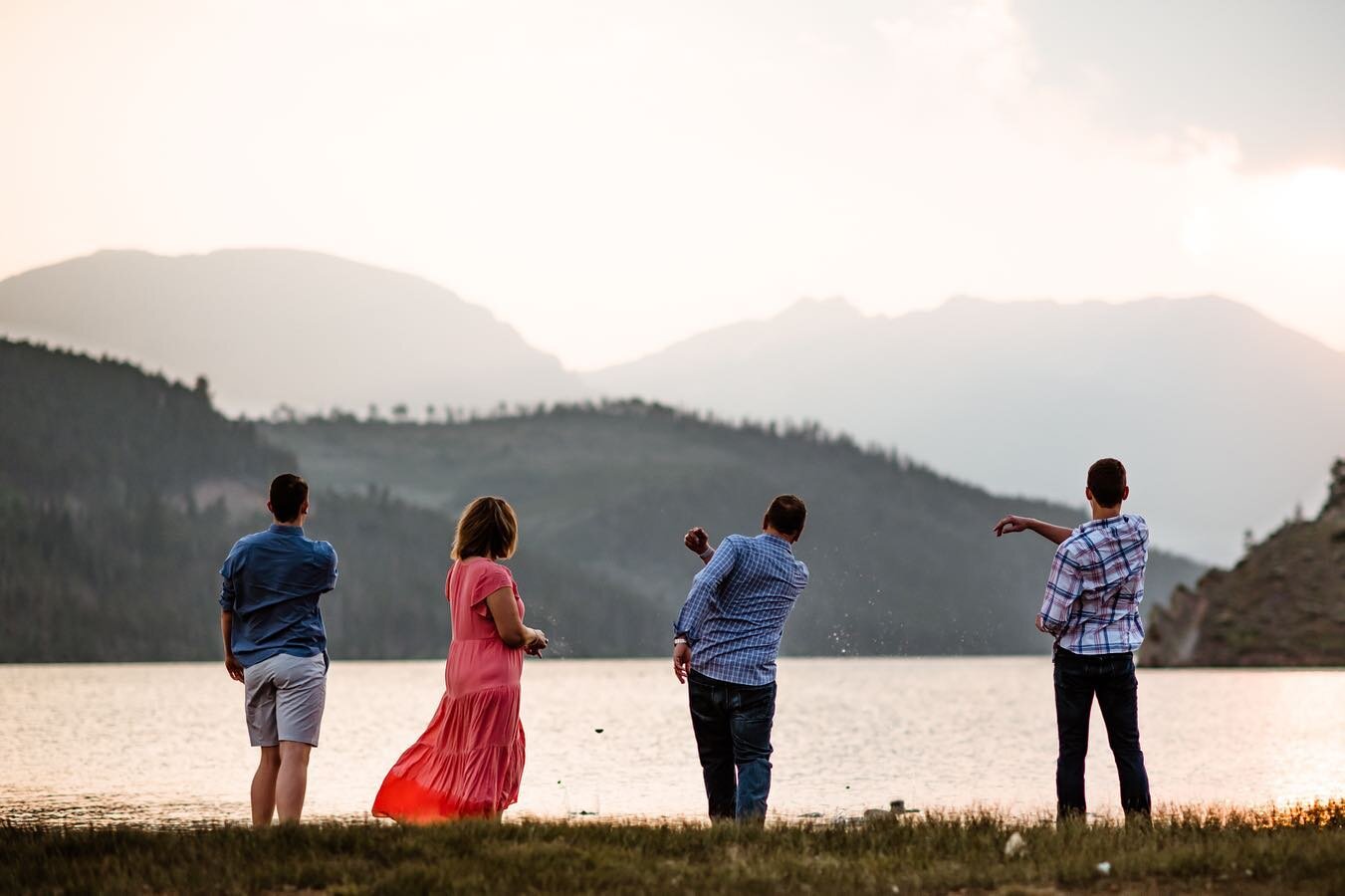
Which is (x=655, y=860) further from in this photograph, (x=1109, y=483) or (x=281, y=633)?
(x=1109, y=483)

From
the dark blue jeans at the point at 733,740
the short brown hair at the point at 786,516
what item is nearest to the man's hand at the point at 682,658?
Result: the dark blue jeans at the point at 733,740

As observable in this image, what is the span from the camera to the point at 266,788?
1319 centimetres

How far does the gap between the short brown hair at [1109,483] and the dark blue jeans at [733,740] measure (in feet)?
9.76

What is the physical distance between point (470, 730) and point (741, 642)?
221 centimetres

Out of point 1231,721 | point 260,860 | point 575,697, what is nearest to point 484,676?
point 260,860

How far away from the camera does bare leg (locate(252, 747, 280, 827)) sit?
13.2 m

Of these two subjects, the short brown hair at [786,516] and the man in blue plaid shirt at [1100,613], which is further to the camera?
the short brown hair at [786,516]

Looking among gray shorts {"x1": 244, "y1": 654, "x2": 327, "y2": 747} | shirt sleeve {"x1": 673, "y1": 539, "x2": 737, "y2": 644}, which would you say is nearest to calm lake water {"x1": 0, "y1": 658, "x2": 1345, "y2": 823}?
shirt sleeve {"x1": 673, "y1": 539, "x2": 737, "y2": 644}

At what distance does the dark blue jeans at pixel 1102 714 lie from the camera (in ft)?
42.7

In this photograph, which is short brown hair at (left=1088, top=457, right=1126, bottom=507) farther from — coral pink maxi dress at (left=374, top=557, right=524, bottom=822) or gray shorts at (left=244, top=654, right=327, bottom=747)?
gray shorts at (left=244, top=654, right=327, bottom=747)

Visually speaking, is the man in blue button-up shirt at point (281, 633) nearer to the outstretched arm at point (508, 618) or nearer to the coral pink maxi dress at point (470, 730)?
the coral pink maxi dress at point (470, 730)

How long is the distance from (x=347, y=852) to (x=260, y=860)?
588mm

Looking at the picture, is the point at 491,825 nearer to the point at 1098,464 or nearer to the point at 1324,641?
the point at 1098,464

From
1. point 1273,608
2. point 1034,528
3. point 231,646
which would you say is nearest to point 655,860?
point 231,646
